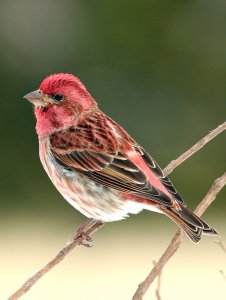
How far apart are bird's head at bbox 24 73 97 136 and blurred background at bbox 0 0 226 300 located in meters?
10.2

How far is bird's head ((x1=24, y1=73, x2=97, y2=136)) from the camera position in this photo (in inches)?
255

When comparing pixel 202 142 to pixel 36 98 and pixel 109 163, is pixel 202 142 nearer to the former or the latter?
pixel 109 163

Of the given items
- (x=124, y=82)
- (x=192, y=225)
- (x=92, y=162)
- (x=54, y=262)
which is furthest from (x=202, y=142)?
(x=124, y=82)

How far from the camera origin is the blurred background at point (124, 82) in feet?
59.5

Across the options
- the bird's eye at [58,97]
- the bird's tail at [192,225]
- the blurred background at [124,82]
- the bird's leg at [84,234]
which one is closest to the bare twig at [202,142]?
the bird's tail at [192,225]

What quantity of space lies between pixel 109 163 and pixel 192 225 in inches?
41.5

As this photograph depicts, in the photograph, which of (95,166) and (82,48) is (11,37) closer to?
(82,48)

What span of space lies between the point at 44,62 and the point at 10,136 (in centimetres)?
174

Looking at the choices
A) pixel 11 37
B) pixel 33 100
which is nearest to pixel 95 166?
pixel 33 100

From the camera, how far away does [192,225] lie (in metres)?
6.14

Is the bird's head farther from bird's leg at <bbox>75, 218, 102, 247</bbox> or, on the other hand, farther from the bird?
bird's leg at <bbox>75, 218, 102, 247</bbox>

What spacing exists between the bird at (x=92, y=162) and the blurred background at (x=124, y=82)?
1005 centimetres

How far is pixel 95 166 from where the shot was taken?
23.0ft

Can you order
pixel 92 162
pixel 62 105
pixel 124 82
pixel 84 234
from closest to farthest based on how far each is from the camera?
pixel 84 234
pixel 62 105
pixel 92 162
pixel 124 82
